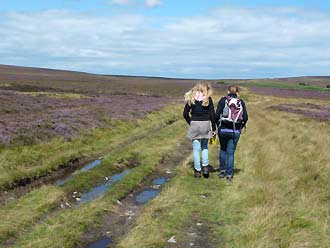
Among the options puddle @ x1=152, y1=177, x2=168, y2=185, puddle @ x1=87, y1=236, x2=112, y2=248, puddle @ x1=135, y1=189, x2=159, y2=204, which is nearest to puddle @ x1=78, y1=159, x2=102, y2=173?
puddle @ x1=152, y1=177, x2=168, y2=185

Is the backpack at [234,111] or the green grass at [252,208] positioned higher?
the backpack at [234,111]

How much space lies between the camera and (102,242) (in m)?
7.71

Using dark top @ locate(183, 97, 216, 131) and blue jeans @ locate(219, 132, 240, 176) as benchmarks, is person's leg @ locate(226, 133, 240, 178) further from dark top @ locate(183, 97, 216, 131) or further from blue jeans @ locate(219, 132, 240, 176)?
dark top @ locate(183, 97, 216, 131)

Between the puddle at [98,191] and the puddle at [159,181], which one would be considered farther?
the puddle at [159,181]

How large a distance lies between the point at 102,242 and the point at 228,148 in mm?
6023

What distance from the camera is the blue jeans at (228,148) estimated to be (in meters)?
12.5

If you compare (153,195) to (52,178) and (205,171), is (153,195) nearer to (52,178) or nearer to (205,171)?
(205,171)

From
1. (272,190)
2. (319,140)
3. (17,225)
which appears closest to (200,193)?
(272,190)

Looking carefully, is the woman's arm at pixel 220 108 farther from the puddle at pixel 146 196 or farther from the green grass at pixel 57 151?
the green grass at pixel 57 151

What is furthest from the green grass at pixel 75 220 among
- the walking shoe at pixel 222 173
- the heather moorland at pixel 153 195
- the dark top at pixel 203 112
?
the dark top at pixel 203 112

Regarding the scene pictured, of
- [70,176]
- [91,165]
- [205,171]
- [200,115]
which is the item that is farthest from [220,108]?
[91,165]

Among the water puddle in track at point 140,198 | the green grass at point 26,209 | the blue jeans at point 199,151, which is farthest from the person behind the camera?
the blue jeans at point 199,151

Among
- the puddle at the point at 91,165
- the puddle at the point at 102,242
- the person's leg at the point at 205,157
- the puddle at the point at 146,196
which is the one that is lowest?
the puddle at the point at 91,165

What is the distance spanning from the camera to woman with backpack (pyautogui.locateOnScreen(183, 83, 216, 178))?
40.8 feet
